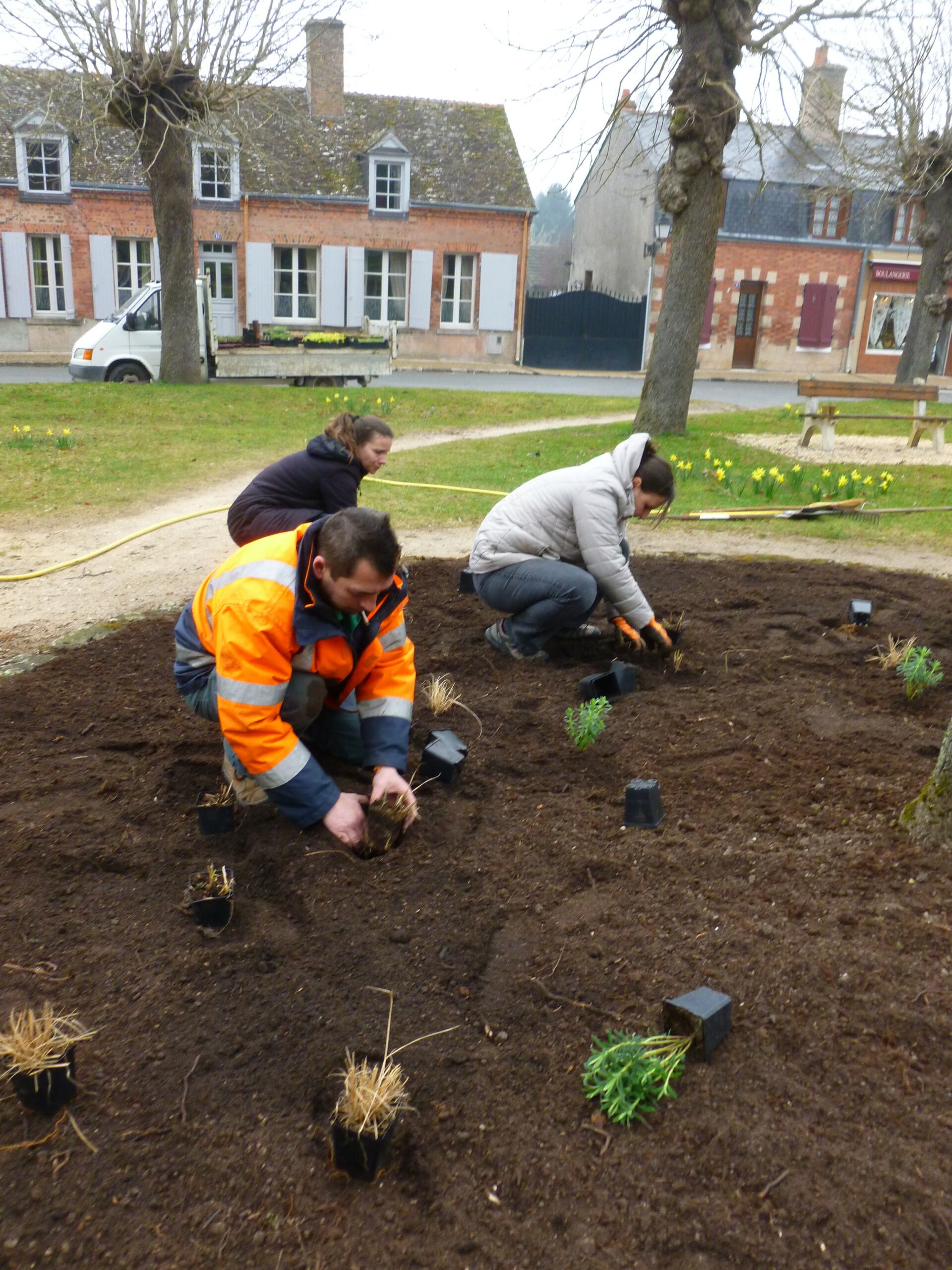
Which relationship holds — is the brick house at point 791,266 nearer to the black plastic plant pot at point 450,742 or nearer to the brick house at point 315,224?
the brick house at point 315,224

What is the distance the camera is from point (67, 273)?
29141mm

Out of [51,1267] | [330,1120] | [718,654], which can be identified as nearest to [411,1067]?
[330,1120]

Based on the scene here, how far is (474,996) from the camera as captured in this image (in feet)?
8.62

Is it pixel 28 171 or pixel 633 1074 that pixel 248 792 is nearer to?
pixel 633 1074

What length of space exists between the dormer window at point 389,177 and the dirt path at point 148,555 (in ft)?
78.9

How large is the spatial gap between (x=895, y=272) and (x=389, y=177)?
58.4ft

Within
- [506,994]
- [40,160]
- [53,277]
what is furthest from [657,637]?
[40,160]

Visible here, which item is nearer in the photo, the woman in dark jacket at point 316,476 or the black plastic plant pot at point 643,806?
the black plastic plant pot at point 643,806

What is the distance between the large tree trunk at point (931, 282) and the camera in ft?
73.1

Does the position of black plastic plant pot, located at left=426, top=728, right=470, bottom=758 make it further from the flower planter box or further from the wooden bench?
the wooden bench

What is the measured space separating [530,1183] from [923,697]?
3.17m

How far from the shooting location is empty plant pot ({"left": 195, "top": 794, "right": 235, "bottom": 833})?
3338 millimetres

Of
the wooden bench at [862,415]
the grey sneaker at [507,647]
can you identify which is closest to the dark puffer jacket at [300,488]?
the grey sneaker at [507,647]

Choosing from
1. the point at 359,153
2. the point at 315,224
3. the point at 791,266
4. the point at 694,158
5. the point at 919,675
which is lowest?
the point at 919,675
